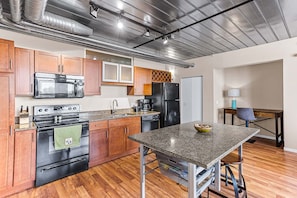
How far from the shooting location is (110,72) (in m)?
3.49

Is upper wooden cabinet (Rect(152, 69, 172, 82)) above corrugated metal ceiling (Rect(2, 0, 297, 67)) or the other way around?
the other way around

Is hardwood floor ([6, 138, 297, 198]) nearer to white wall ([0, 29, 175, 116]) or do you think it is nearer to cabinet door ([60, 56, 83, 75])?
white wall ([0, 29, 175, 116])

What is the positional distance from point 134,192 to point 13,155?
174 cm

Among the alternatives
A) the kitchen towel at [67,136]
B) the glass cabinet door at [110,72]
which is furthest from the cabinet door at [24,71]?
the glass cabinet door at [110,72]

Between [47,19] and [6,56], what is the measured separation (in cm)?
75

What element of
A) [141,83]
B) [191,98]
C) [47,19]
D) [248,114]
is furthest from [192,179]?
[191,98]

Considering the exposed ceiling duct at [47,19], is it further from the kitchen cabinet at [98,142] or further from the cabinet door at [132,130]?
the cabinet door at [132,130]

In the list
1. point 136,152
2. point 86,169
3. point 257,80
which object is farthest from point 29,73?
point 257,80

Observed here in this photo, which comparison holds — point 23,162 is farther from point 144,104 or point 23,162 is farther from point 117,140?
point 144,104

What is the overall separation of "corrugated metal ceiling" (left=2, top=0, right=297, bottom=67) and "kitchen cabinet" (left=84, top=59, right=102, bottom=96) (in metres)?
0.57

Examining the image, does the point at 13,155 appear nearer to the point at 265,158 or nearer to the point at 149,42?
the point at 149,42

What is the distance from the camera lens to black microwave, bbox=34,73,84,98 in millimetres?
2570

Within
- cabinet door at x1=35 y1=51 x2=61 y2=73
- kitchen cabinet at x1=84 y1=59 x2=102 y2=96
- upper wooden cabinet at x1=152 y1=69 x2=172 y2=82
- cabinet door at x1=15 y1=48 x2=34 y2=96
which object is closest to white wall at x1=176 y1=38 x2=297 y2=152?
upper wooden cabinet at x1=152 y1=69 x2=172 y2=82

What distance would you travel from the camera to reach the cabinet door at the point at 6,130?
1.98m
